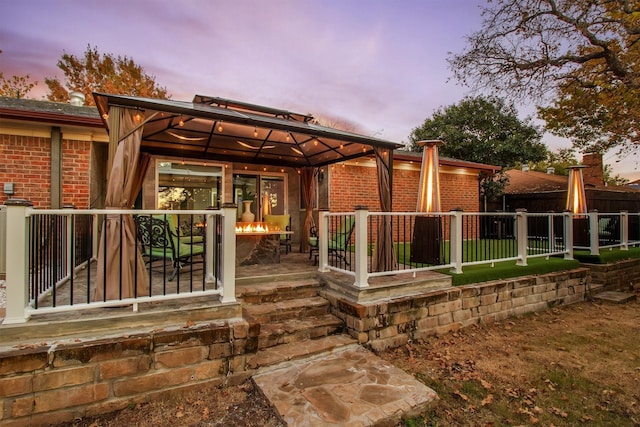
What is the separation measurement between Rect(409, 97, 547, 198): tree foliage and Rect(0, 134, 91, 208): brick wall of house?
1411cm

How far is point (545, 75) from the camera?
8562mm

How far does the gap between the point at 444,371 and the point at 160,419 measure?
110 inches

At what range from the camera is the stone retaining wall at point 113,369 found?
232cm

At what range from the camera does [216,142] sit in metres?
6.08

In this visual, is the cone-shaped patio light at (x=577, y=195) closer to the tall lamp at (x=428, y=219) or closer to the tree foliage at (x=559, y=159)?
→ the tall lamp at (x=428, y=219)

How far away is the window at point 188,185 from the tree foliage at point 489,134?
37.9ft

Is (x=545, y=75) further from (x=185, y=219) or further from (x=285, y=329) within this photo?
(x=185, y=219)

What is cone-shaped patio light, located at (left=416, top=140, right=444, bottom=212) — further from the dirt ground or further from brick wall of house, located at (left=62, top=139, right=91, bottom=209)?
brick wall of house, located at (left=62, top=139, right=91, bottom=209)

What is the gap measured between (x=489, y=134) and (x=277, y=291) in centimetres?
1574

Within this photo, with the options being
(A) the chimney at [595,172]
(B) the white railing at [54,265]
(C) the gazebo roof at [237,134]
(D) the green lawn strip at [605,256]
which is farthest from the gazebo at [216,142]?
(A) the chimney at [595,172]

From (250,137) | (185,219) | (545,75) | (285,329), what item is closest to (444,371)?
(285,329)

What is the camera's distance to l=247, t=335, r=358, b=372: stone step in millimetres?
3139

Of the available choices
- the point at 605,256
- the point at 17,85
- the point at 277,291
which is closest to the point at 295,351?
the point at 277,291

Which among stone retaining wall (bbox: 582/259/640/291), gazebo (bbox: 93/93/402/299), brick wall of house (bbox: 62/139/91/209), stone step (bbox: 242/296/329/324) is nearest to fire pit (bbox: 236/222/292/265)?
stone step (bbox: 242/296/329/324)
